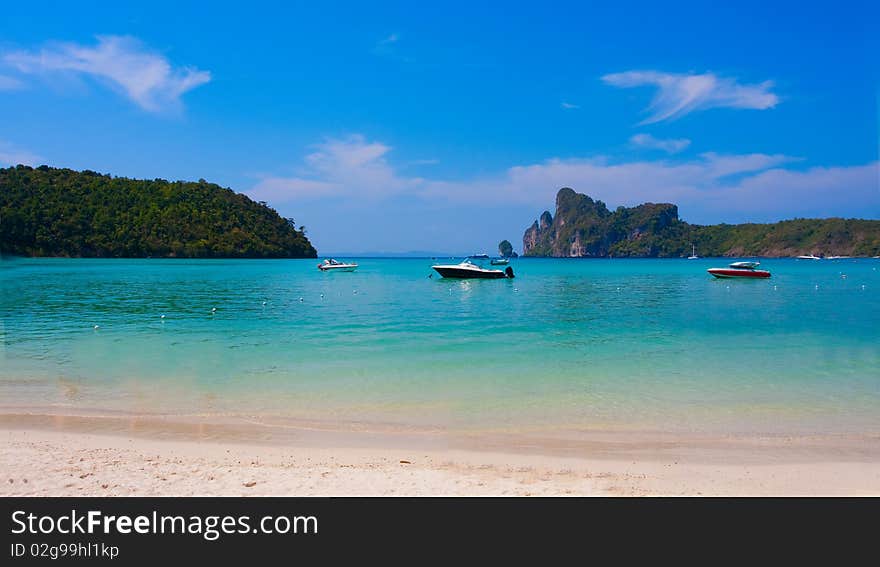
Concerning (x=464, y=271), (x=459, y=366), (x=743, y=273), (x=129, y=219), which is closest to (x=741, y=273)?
(x=743, y=273)

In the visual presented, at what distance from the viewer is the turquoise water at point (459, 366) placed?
973 centimetres

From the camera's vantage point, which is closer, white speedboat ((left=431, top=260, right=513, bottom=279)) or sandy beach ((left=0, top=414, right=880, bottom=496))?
sandy beach ((left=0, top=414, right=880, bottom=496))

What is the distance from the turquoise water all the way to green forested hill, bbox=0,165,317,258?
107m

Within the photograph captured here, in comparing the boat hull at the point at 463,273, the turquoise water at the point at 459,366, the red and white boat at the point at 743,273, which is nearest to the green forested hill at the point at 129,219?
the boat hull at the point at 463,273

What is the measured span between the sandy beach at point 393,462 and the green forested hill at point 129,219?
118714mm

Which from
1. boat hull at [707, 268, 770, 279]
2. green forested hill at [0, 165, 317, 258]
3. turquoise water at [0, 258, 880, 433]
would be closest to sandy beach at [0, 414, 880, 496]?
turquoise water at [0, 258, 880, 433]

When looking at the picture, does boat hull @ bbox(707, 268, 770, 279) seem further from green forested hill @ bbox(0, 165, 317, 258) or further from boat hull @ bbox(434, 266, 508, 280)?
green forested hill @ bbox(0, 165, 317, 258)

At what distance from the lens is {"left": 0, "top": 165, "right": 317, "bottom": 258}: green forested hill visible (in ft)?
377

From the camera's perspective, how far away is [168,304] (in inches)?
1184

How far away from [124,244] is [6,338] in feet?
419

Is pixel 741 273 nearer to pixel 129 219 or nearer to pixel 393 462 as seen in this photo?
pixel 393 462

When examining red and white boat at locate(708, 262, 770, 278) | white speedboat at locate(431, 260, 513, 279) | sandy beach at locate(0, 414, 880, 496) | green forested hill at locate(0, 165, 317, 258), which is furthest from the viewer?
green forested hill at locate(0, 165, 317, 258)
